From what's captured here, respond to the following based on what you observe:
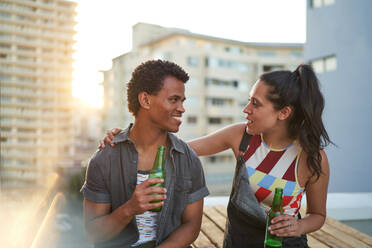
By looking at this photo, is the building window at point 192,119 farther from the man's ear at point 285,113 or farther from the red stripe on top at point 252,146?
the man's ear at point 285,113

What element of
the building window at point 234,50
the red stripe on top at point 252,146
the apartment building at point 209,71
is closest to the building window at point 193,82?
the apartment building at point 209,71

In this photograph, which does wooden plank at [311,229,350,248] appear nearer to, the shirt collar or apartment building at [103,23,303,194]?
the shirt collar

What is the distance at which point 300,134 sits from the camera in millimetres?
1929

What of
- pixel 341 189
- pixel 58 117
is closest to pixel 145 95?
pixel 341 189

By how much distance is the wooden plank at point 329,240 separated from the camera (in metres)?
2.55

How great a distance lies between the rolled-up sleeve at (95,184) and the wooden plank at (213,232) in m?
1.16

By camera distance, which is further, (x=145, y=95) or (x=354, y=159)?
(x=354, y=159)

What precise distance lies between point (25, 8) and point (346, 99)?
2351 inches

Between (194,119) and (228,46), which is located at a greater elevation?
(228,46)

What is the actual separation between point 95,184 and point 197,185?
2.03 ft

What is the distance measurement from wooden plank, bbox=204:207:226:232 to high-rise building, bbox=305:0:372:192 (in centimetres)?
999

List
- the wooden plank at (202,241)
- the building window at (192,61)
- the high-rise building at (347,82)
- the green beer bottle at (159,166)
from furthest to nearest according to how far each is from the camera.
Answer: the building window at (192,61), the high-rise building at (347,82), the wooden plank at (202,241), the green beer bottle at (159,166)

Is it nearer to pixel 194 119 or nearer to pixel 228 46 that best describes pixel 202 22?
pixel 228 46

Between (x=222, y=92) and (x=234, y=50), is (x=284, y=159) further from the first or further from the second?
(x=234, y=50)
